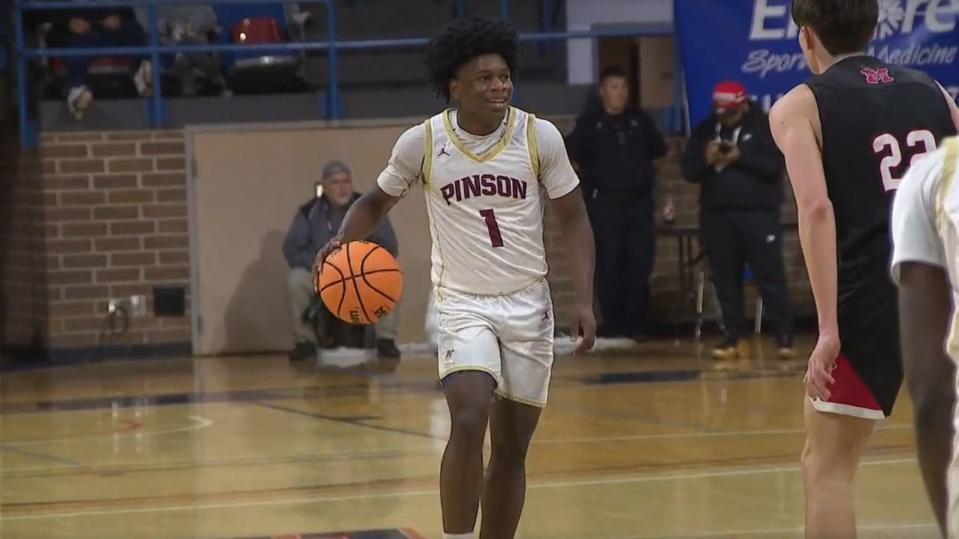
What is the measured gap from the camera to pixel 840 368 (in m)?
4.84

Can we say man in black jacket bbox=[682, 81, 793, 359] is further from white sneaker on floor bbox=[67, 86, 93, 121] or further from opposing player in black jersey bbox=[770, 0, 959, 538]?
opposing player in black jersey bbox=[770, 0, 959, 538]

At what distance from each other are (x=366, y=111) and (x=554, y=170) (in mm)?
10400

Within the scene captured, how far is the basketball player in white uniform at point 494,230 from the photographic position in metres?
6.02

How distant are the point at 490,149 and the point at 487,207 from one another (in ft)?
0.67

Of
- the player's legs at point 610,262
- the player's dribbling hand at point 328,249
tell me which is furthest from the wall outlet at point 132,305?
the player's dribbling hand at point 328,249

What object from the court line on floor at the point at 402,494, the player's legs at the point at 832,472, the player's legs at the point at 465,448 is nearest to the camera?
the player's legs at the point at 832,472

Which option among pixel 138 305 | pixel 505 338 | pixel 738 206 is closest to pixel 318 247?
pixel 138 305

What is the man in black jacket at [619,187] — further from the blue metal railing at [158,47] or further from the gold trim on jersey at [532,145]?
the gold trim on jersey at [532,145]

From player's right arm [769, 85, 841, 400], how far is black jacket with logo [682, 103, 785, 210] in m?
9.12

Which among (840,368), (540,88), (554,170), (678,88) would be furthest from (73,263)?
(840,368)

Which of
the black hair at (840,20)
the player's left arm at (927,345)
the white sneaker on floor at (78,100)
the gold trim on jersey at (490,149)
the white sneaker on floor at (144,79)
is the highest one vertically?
the white sneaker on floor at (144,79)

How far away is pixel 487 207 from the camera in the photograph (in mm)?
A: 6070

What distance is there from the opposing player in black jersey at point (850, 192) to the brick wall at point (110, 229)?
11672 mm

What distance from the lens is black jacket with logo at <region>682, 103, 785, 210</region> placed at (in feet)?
45.6
